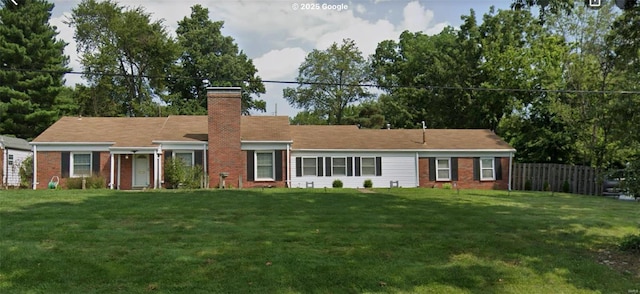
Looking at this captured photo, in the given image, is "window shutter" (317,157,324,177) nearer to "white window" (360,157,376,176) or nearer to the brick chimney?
"white window" (360,157,376,176)

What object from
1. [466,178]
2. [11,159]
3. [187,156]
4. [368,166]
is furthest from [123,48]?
[466,178]

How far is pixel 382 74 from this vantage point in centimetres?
4850

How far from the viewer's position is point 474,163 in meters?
25.0

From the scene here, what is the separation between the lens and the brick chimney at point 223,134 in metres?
21.5

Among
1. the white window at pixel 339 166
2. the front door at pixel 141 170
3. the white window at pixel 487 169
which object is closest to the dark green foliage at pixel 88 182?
the front door at pixel 141 170

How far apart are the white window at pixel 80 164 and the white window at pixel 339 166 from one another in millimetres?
11426

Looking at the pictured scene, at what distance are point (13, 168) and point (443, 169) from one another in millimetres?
21837

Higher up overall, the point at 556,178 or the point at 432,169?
the point at 432,169

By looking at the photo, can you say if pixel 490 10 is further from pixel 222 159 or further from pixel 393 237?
pixel 393 237

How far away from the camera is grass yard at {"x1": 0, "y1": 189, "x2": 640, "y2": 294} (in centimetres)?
590

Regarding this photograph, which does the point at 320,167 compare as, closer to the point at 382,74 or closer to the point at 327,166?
the point at 327,166

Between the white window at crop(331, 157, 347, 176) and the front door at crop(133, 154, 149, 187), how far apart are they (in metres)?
8.89

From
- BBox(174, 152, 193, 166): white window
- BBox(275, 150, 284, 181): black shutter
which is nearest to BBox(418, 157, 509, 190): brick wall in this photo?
BBox(275, 150, 284, 181): black shutter

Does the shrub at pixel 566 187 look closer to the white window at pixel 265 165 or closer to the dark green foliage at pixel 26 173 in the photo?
the white window at pixel 265 165
